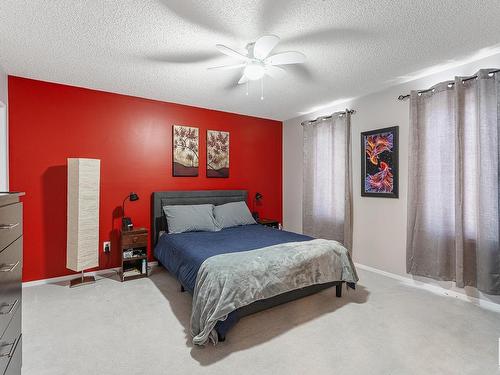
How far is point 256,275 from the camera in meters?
2.24

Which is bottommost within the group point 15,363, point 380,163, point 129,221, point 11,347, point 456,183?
point 15,363

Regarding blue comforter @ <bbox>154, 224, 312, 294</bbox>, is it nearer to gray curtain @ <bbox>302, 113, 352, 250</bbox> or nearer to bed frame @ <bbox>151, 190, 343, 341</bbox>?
bed frame @ <bbox>151, 190, 343, 341</bbox>

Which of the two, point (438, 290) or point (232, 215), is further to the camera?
point (232, 215)

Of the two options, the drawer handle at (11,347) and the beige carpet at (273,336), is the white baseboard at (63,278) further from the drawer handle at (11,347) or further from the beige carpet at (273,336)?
the drawer handle at (11,347)

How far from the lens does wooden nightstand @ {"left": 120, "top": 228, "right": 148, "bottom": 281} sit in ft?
11.3

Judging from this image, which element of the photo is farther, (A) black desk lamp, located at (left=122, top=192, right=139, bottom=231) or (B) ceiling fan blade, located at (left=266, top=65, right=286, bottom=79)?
(A) black desk lamp, located at (left=122, top=192, right=139, bottom=231)

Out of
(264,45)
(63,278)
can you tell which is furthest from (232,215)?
(264,45)

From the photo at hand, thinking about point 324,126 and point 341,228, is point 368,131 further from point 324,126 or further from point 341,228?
point 341,228

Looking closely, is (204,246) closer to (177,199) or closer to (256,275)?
(256,275)

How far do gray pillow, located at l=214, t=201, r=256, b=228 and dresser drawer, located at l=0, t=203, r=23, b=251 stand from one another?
9.02ft

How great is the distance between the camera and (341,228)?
165 inches

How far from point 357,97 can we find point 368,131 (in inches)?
22.8

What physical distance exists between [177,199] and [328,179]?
250cm

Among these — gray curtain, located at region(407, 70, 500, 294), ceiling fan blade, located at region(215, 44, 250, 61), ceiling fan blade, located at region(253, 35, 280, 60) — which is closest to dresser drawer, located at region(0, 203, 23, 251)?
ceiling fan blade, located at region(215, 44, 250, 61)
